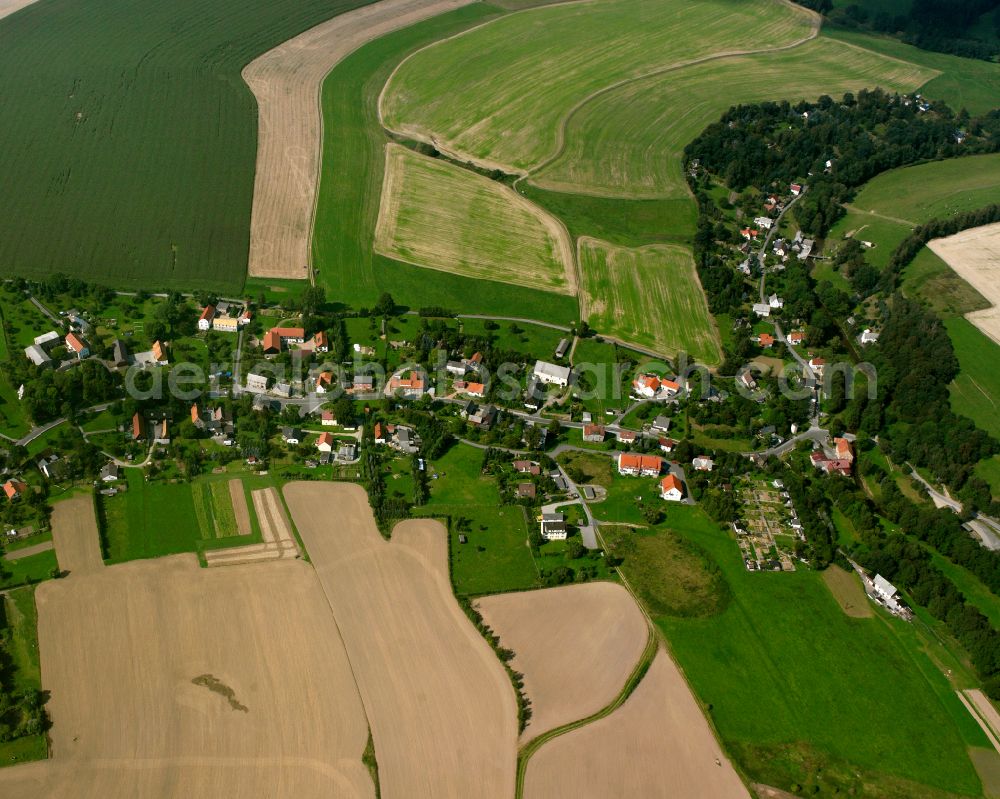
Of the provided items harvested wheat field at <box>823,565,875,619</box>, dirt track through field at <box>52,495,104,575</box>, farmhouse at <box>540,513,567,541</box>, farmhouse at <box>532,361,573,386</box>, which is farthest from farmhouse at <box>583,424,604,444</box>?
dirt track through field at <box>52,495,104,575</box>

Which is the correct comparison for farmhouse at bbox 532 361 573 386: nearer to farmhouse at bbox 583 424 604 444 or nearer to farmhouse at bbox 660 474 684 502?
farmhouse at bbox 583 424 604 444

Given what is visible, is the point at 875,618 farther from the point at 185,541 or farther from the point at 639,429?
the point at 185,541

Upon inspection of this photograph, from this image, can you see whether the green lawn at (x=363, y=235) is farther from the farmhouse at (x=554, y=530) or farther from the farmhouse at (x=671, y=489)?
the farmhouse at (x=554, y=530)

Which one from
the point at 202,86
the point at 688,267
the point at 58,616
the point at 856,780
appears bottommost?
the point at 856,780

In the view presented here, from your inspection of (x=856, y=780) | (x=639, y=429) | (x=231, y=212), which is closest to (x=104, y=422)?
(x=231, y=212)

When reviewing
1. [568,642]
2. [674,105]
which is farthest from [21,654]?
[674,105]

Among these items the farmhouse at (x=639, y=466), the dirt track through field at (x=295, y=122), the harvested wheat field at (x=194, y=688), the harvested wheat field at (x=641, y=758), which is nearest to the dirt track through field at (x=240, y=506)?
the harvested wheat field at (x=194, y=688)
